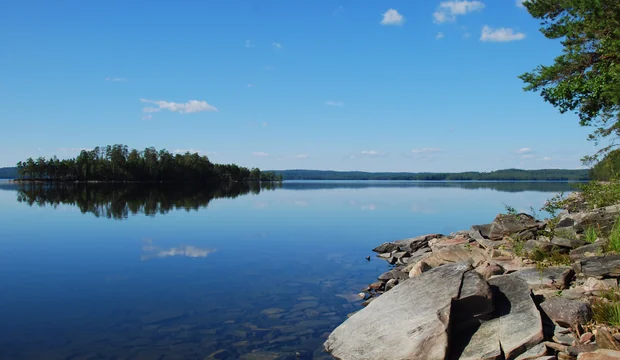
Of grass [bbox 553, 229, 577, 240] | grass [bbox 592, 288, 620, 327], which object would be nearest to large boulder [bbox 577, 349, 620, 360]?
grass [bbox 592, 288, 620, 327]

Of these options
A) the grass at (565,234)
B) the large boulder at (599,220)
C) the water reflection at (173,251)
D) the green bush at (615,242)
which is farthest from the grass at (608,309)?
the water reflection at (173,251)

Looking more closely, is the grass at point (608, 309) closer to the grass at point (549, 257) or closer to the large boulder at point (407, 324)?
the large boulder at point (407, 324)

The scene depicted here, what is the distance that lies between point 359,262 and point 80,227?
24.6 meters

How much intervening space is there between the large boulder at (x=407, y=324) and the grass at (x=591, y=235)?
17.5ft

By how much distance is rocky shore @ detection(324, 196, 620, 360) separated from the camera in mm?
9305

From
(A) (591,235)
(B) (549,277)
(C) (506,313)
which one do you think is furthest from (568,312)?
(A) (591,235)

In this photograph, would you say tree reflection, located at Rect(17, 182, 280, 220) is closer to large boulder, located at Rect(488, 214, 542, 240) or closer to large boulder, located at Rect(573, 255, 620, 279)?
large boulder, located at Rect(488, 214, 542, 240)

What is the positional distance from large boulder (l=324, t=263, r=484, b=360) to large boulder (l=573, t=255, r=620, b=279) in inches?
117

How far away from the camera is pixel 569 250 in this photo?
14.6 m

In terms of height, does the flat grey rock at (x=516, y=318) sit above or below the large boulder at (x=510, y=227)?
below

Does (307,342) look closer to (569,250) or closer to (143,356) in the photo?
(143,356)

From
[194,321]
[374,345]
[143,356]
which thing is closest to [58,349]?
[143,356]

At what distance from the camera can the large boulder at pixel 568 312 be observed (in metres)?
9.61

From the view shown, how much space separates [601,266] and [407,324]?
5447mm
